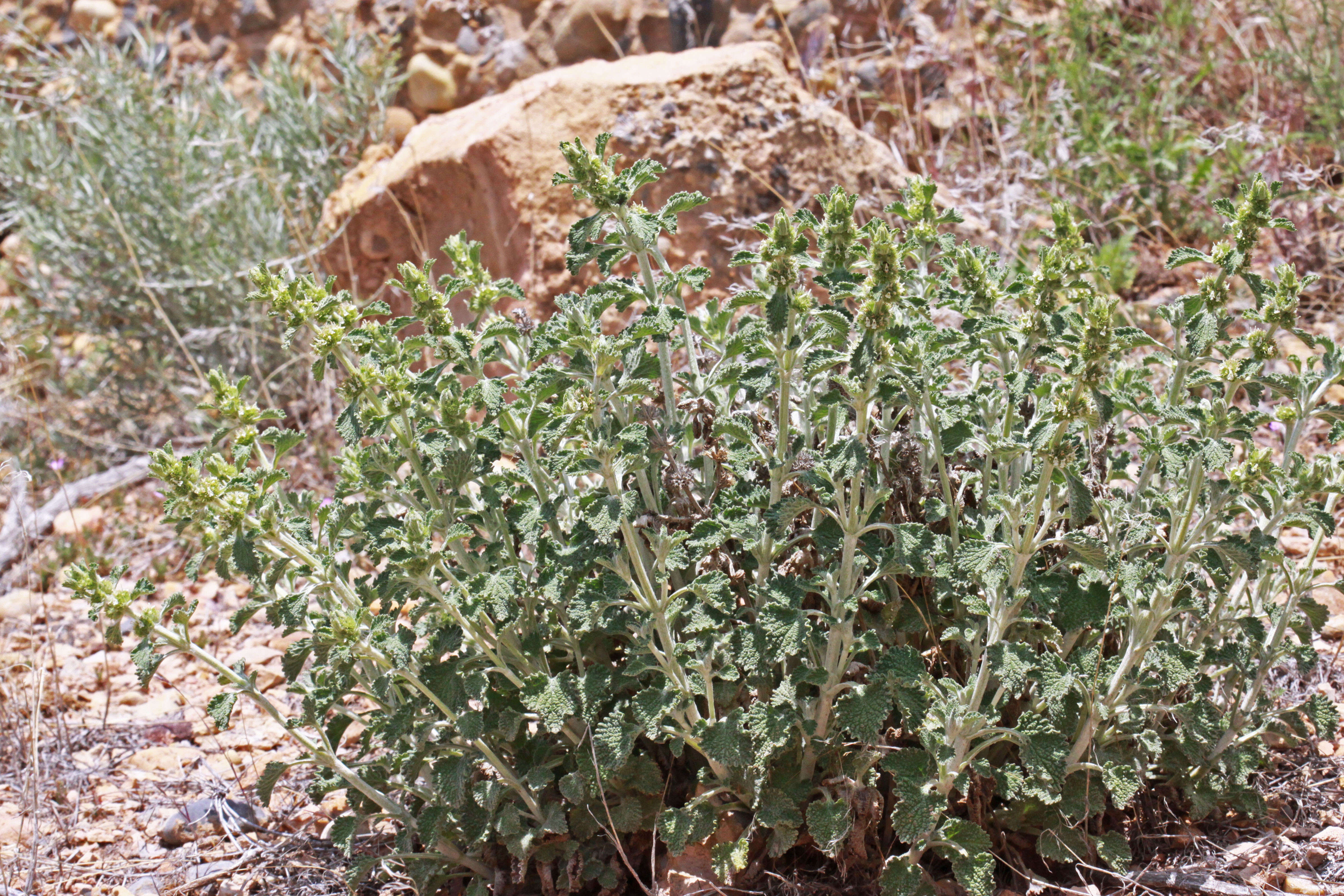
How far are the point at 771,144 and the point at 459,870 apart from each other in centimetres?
306

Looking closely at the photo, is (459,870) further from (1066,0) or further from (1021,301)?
(1066,0)

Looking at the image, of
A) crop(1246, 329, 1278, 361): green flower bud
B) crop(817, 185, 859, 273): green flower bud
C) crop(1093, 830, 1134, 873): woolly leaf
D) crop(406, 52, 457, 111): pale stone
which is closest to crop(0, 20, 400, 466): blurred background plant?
crop(406, 52, 457, 111): pale stone

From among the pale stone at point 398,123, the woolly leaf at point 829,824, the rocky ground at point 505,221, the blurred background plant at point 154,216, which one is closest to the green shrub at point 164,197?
the blurred background plant at point 154,216

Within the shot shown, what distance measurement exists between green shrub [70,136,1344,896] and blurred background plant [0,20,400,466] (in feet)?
10.4

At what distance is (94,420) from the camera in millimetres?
6039

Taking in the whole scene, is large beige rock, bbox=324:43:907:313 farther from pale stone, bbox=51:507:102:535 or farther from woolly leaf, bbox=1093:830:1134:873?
woolly leaf, bbox=1093:830:1134:873

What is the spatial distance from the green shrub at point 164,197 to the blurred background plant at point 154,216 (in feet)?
0.04

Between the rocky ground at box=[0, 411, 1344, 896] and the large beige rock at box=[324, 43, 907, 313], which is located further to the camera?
the large beige rock at box=[324, 43, 907, 313]

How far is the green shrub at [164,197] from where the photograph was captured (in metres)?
5.64

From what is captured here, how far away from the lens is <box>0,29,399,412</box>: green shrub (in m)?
5.64

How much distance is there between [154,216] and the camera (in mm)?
5734

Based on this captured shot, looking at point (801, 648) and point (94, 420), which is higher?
point (801, 648)

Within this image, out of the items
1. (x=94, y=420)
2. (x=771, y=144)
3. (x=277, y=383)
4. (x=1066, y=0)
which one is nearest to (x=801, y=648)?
(x=771, y=144)

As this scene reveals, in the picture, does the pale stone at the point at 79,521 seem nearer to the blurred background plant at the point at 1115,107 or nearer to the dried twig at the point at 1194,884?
the blurred background plant at the point at 1115,107
